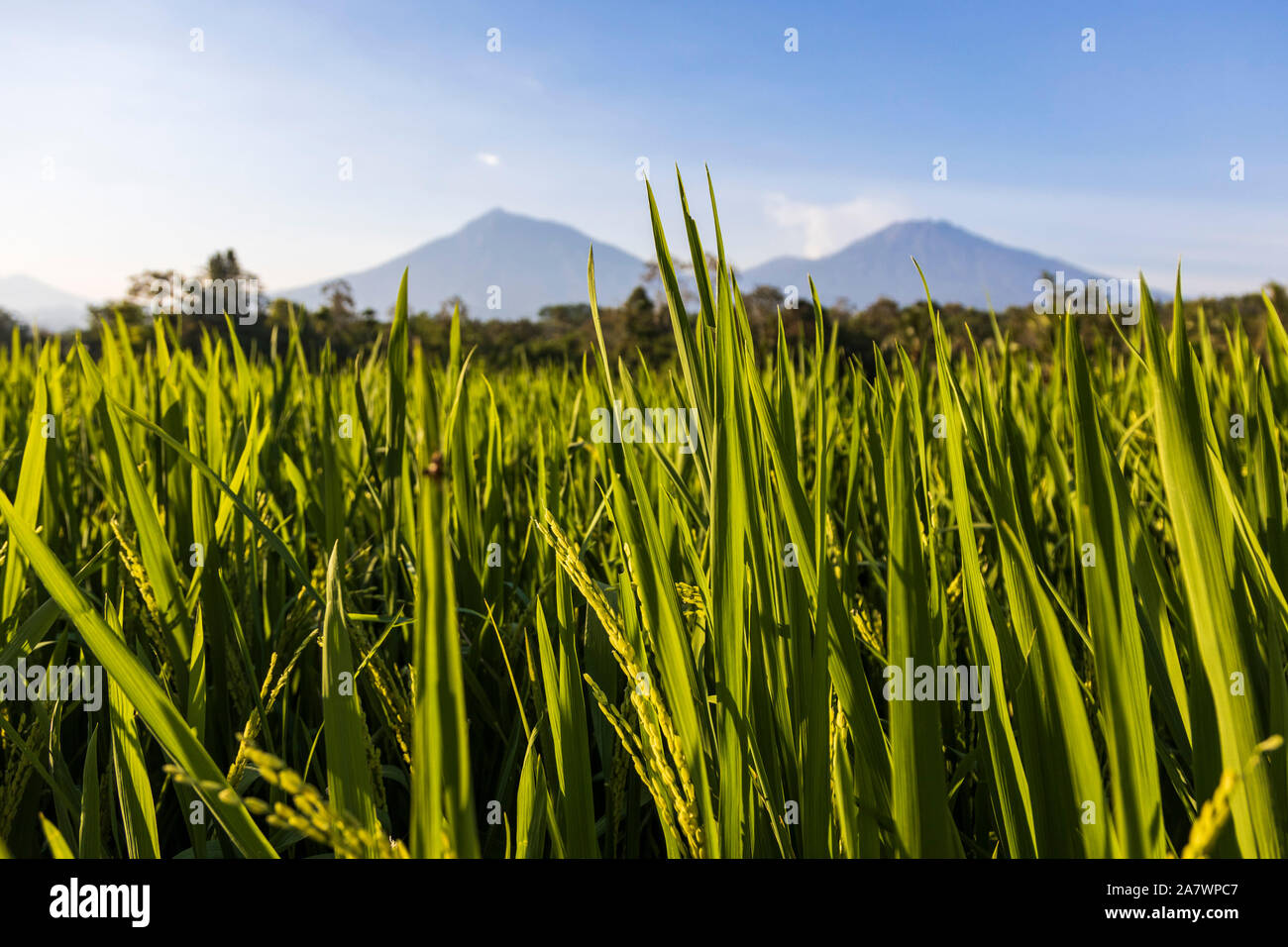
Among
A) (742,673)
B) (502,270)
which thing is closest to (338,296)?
(742,673)

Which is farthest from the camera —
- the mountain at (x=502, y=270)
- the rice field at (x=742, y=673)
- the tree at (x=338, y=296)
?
the mountain at (x=502, y=270)

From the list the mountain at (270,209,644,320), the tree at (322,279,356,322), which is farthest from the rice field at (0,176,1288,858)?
the mountain at (270,209,644,320)

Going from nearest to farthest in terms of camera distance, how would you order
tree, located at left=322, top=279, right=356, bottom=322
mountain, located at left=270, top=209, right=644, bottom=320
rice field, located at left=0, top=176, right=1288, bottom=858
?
rice field, located at left=0, top=176, right=1288, bottom=858, tree, located at left=322, top=279, right=356, bottom=322, mountain, located at left=270, top=209, right=644, bottom=320

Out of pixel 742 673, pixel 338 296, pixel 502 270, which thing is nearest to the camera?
pixel 742 673

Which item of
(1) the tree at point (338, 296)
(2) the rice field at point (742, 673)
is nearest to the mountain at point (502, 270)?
(1) the tree at point (338, 296)

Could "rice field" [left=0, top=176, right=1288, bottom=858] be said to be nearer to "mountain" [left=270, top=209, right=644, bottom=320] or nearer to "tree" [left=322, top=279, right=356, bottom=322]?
"tree" [left=322, top=279, right=356, bottom=322]

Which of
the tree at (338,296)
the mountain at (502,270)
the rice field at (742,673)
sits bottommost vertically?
the rice field at (742,673)

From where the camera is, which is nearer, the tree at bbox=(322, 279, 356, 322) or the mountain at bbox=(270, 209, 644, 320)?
the tree at bbox=(322, 279, 356, 322)

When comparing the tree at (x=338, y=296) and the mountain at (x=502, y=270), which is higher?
the mountain at (x=502, y=270)

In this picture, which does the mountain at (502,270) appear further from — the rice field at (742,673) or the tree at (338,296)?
the rice field at (742,673)

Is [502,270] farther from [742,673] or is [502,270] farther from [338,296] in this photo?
[742,673]

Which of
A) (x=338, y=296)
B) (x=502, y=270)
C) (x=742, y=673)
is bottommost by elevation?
(x=742, y=673)
